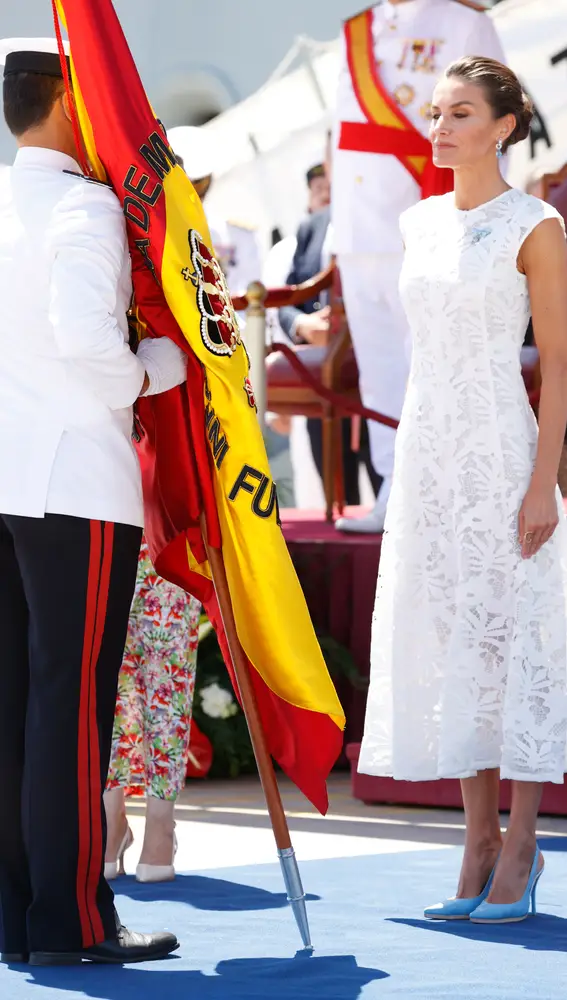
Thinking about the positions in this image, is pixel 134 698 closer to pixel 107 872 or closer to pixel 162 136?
pixel 107 872

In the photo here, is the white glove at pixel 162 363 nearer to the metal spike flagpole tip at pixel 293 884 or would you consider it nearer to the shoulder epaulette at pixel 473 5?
the metal spike flagpole tip at pixel 293 884

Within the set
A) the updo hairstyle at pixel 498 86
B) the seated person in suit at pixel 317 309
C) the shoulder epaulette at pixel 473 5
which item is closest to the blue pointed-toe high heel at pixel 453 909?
the updo hairstyle at pixel 498 86

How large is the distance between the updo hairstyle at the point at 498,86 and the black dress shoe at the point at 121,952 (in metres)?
1.59

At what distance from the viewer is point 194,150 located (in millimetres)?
4438

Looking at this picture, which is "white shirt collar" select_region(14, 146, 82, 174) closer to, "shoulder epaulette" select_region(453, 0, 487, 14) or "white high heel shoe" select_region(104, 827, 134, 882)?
"white high heel shoe" select_region(104, 827, 134, 882)

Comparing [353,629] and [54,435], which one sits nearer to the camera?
[54,435]

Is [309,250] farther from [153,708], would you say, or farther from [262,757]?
[262,757]

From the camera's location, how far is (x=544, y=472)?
10.0 ft

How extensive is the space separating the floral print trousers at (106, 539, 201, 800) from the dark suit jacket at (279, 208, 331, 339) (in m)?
3.18

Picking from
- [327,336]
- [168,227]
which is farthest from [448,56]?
[168,227]

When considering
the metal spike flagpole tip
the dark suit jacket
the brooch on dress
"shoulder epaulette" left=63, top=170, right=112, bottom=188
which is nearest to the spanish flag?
"shoulder epaulette" left=63, top=170, right=112, bottom=188

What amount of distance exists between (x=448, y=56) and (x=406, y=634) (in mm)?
2514

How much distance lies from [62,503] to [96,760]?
0.42m

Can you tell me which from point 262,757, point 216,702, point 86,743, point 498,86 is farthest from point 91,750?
point 216,702
